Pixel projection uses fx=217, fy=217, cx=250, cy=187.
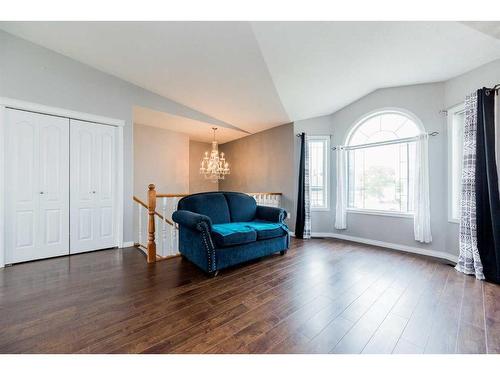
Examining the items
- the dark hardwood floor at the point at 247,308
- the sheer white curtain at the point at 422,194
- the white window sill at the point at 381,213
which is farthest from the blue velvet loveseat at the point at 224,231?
the sheer white curtain at the point at 422,194

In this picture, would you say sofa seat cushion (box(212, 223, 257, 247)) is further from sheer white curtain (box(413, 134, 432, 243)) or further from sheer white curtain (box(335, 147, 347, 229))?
sheer white curtain (box(413, 134, 432, 243))

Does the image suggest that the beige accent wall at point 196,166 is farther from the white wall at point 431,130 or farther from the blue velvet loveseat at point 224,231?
the white wall at point 431,130

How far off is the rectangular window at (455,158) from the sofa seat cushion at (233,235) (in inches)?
117

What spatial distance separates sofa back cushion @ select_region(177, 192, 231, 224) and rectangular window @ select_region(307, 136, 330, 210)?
2240 mm

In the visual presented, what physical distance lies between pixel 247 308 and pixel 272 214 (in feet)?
5.99

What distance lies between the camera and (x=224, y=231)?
2717mm

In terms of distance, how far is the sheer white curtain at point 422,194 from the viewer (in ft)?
11.3

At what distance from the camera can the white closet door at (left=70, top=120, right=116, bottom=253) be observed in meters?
3.36

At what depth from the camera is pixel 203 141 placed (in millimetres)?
6926

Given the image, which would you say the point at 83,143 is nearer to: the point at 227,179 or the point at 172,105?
the point at 172,105

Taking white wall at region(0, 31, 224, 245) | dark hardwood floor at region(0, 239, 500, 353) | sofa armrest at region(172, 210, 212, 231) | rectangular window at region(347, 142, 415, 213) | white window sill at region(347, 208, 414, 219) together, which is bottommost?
dark hardwood floor at region(0, 239, 500, 353)

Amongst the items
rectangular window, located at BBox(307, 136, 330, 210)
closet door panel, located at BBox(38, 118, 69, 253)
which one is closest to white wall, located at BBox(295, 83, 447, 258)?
rectangular window, located at BBox(307, 136, 330, 210)

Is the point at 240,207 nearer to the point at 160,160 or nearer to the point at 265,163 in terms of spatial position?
the point at 265,163

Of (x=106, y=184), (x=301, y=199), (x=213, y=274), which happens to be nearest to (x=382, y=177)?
(x=301, y=199)
